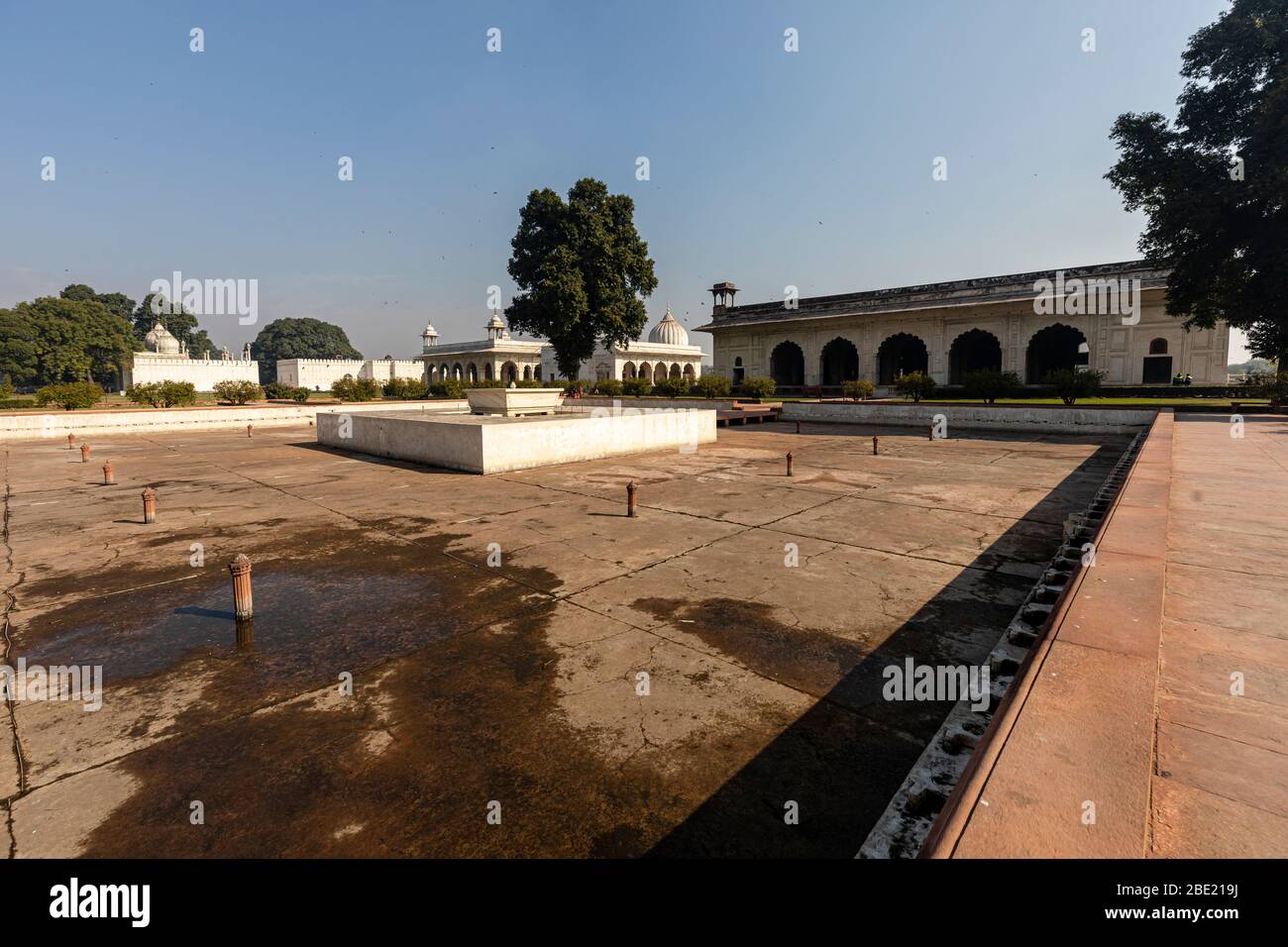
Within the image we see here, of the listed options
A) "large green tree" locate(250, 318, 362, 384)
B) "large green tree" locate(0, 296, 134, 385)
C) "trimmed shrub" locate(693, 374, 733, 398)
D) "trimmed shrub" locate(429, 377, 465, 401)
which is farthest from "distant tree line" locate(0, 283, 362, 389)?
"trimmed shrub" locate(693, 374, 733, 398)

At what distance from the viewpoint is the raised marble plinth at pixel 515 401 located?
57.2 ft

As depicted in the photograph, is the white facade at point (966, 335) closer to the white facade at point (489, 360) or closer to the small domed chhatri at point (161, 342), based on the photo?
the white facade at point (489, 360)

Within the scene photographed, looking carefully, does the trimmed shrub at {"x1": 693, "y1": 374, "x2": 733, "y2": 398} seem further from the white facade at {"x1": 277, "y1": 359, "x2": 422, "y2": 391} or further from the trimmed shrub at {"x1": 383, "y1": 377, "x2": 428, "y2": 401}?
the white facade at {"x1": 277, "y1": 359, "x2": 422, "y2": 391}

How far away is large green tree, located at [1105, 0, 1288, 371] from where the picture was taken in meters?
20.0

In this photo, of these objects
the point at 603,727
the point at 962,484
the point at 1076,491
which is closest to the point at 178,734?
the point at 603,727

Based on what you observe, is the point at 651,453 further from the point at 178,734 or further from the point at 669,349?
the point at 669,349

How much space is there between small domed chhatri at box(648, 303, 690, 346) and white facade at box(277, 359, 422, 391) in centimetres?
3495

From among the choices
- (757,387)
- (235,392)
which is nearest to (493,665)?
(757,387)

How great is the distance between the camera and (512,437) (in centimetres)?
1320

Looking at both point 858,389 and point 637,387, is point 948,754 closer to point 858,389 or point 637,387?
point 858,389

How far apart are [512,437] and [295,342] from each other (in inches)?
4943
